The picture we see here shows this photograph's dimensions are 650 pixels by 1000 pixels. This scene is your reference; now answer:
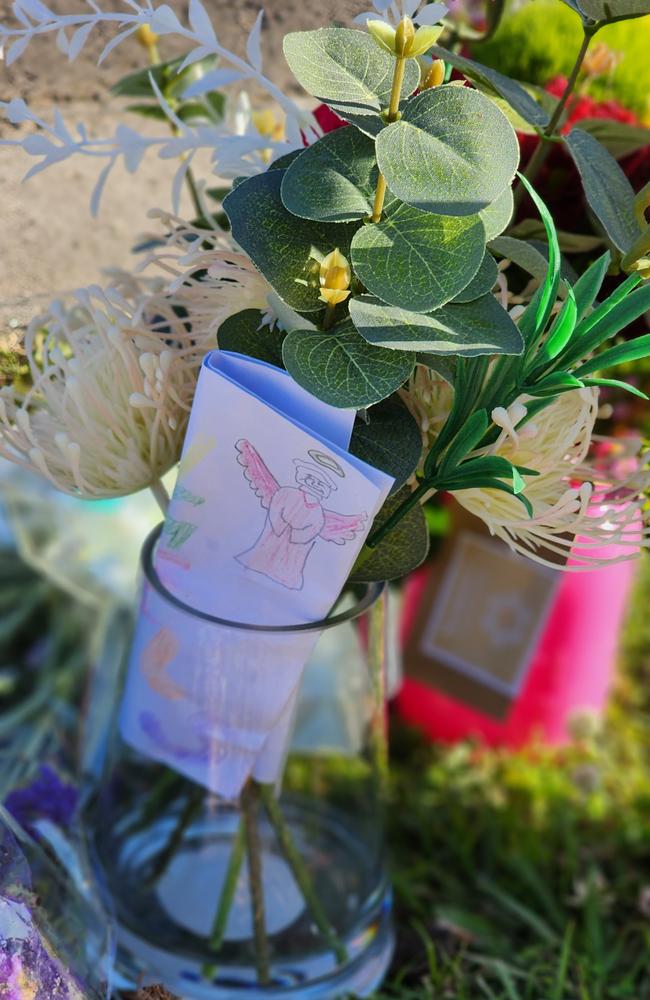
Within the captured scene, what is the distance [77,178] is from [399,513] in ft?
0.92

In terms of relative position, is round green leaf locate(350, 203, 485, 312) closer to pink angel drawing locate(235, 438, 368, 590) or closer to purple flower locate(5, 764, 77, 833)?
pink angel drawing locate(235, 438, 368, 590)

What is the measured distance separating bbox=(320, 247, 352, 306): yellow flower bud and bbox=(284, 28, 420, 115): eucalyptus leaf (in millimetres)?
46

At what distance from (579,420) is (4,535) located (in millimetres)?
522

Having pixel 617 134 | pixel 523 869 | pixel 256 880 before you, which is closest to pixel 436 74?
pixel 617 134

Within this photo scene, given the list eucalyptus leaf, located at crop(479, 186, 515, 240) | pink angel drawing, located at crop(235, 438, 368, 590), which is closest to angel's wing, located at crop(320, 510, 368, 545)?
pink angel drawing, located at crop(235, 438, 368, 590)

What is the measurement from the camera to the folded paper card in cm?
34

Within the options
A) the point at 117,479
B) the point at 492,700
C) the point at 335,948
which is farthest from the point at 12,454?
the point at 492,700

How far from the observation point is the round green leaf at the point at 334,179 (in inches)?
12.6

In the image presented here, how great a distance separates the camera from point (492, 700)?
775 mm

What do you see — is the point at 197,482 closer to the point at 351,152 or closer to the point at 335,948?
the point at 351,152

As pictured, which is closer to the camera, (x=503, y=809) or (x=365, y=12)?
(x=365, y=12)

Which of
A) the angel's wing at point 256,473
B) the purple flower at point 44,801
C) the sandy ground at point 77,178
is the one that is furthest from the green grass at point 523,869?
the sandy ground at point 77,178

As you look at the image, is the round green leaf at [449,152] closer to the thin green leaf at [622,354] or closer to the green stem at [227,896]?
the thin green leaf at [622,354]

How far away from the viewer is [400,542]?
1.27 feet
